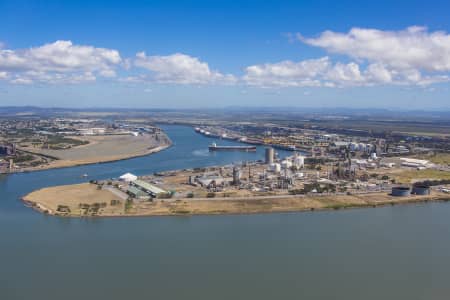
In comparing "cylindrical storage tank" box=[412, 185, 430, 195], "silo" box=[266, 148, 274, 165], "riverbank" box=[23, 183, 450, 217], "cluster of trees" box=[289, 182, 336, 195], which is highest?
"silo" box=[266, 148, 274, 165]

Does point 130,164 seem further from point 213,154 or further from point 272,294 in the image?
point 272,294

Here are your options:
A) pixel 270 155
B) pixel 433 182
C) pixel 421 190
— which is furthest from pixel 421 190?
pixel 270 155

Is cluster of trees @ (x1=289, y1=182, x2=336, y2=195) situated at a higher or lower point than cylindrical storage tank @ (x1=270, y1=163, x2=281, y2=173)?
lower

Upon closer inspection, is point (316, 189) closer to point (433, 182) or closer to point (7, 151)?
point (433, 182)

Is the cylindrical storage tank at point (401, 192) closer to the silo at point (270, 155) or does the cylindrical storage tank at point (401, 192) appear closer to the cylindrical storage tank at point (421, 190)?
the cylindrical storage tank at point (421, 190)

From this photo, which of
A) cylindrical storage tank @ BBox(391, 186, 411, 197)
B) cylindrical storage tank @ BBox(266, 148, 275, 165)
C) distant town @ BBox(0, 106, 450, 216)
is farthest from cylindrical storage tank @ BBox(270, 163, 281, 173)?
cylindrical storage tank @ BBox(391, 186, 411, 197)

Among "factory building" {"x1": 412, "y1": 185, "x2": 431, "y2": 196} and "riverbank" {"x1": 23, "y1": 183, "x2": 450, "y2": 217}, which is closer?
"riverbank" {"x1": 23, "y1": 183, "x2": 450, "y2": 217}

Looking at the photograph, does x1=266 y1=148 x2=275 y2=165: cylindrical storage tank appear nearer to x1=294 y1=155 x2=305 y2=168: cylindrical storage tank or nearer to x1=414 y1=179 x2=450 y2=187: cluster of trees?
x1=294 y1=155 x2=305 y2=168: cylindrical storage tank
